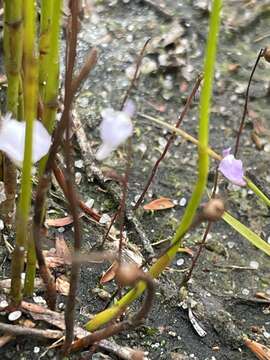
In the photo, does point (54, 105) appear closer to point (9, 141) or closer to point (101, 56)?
point (9, 141)

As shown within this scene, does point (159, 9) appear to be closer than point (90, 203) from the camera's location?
No

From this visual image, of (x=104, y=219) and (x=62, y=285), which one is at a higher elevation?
(x=104, y=219)

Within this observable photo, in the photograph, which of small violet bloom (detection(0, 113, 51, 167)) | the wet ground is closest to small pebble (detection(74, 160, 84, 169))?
the wet ground

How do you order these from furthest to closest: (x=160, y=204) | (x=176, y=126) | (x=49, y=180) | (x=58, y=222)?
(x=160, y=204) < (x=58, y=222) < (x=176, y=126) < (x=49, y=180)

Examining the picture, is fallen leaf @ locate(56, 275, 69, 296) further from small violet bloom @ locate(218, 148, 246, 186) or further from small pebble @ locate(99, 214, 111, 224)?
small violet bloom @ locate(218, 148, 246, 186)

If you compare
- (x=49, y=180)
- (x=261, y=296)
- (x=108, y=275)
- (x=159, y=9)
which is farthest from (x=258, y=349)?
(x=159, y=9)

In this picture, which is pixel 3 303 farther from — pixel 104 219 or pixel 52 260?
pixel 104 219

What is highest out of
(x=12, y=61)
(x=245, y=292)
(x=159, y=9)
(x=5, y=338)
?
(x=159, y=9)

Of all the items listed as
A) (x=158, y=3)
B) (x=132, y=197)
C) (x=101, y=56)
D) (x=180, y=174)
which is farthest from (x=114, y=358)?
(x=158, y=3)
